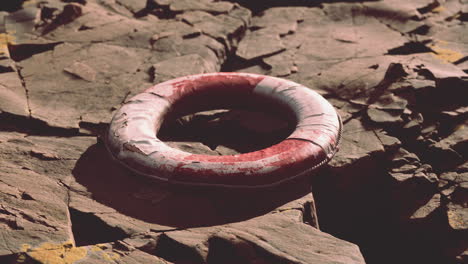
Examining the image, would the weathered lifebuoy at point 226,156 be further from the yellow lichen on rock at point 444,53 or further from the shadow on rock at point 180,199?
the yellow lichen on rock at point 444,53

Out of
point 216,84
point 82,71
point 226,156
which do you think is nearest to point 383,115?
point 216,84

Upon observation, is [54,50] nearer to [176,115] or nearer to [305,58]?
[176,115]

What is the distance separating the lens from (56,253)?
1.80m

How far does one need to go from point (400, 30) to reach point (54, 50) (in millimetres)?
2202

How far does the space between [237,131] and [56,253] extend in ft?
3.87

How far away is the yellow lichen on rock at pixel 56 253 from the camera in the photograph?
5.80ft

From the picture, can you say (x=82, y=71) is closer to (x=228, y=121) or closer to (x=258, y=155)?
(x=228, y=121)

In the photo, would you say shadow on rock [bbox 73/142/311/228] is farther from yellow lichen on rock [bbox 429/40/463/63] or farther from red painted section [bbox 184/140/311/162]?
yellow lichen on rock [bbox 429/40/463/63]

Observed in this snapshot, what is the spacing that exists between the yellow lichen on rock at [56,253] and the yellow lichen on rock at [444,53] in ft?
7.71

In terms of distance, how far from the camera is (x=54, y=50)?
3.25m

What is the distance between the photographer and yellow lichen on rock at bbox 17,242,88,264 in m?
1.77

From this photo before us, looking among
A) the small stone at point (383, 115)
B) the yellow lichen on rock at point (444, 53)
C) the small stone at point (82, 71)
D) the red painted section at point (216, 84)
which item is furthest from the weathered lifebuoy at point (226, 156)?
the yellow lichen on rock at point (444, 53)

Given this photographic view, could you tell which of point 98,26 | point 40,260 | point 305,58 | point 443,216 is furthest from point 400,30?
point 40,260

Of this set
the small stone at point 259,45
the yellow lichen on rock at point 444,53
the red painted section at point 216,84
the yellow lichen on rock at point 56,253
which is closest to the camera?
the yellow lichen on rock at point 56,253
